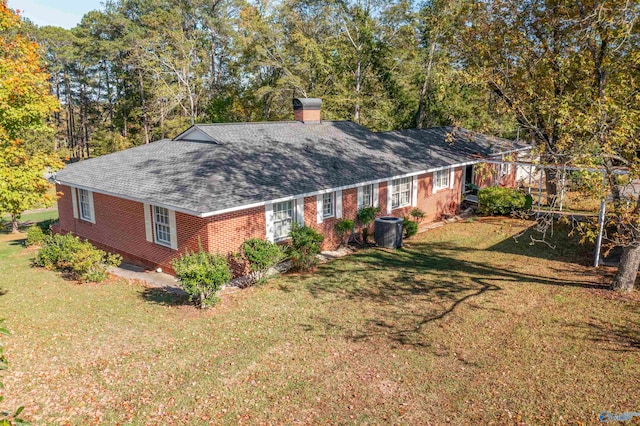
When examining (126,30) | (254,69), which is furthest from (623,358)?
(126,30)

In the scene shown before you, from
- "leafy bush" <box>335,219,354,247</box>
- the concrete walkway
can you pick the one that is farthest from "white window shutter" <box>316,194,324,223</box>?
the concrete walkway

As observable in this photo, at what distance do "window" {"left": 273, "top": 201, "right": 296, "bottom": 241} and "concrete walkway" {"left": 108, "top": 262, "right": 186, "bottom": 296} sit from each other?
3739 mm

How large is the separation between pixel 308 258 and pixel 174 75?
33391mm

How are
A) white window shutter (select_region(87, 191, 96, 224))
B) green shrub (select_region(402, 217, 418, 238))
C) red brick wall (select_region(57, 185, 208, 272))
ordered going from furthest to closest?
1. green shrub (select_region(402, 217, 418, 238))
2. white window shutter (select_region(87, 191, 96, 224))
3. red brick wall (select_region(57, 185, 208, 272))

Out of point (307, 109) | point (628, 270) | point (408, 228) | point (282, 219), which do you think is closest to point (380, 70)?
point (307, 109)

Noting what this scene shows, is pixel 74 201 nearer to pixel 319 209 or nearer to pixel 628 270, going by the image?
pixel 319 209

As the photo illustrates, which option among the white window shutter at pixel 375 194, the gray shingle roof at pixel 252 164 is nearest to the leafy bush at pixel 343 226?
the gray shingle roof at pixel 252 164

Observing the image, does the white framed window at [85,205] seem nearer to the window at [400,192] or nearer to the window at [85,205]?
the window at [85,205]

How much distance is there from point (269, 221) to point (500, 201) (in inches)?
537

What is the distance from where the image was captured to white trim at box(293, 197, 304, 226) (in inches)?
643

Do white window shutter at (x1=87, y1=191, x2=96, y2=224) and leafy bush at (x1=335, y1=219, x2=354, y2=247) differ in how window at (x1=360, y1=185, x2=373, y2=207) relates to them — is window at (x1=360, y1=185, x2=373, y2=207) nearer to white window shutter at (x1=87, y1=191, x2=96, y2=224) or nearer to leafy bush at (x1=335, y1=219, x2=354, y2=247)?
leafy bush at (x1=335, y1=219, x2=354, y2=247)

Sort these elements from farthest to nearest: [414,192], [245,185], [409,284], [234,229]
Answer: [414,192], [245,185], [234,229], [409,284]

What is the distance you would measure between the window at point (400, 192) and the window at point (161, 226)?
10113 millimetres

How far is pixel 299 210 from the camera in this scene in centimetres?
1647
